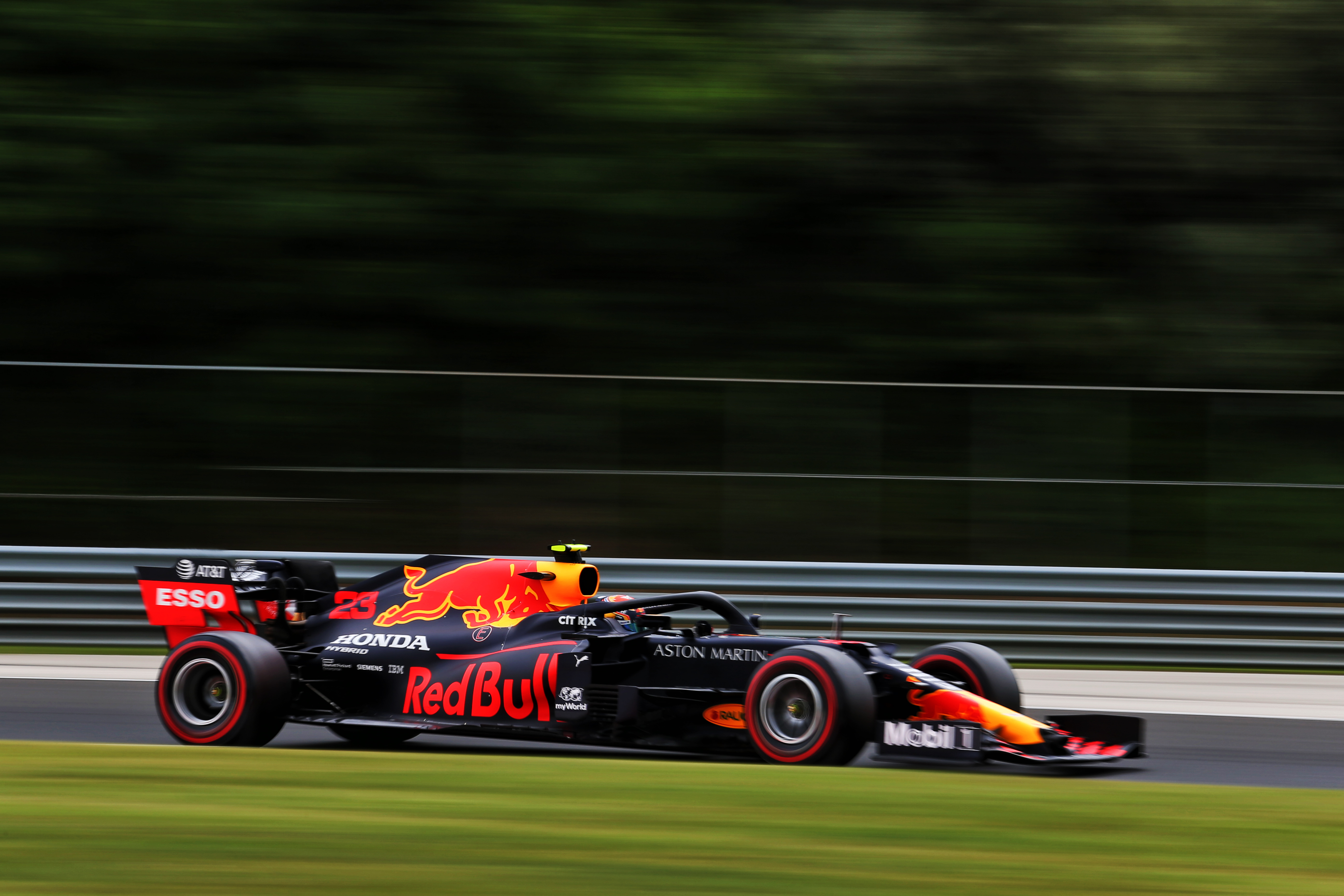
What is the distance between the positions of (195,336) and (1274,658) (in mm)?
10093

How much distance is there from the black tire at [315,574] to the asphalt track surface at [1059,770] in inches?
32.7

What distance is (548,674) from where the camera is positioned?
9133mm

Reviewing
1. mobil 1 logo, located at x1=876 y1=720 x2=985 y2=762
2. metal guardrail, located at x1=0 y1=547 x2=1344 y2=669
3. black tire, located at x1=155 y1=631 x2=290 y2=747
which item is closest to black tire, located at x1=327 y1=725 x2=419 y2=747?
black tire, located at x1=155 y1=631 x2=290 y2=747

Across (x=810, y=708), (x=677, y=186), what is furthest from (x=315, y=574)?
(x=677, y=186)

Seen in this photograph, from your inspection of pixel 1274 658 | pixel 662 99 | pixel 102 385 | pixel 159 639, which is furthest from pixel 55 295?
pixel 1274 658

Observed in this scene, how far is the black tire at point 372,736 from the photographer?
31.5ft

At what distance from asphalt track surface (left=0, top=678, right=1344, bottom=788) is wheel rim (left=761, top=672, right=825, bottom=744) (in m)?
0.47

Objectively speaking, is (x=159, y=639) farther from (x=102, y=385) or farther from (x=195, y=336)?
(x=195, y=336)

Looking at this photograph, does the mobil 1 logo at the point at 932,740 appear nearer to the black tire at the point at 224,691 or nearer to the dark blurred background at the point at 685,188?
the black tire at the point at 224,691

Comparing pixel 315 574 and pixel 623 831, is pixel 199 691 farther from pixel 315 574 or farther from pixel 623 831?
pixel 623 831

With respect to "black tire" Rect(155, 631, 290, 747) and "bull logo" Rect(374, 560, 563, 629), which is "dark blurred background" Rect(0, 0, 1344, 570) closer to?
"bull logo" Rect(374, 560, 563, 629)

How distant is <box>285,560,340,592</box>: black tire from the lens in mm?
10281

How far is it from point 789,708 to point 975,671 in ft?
3.70

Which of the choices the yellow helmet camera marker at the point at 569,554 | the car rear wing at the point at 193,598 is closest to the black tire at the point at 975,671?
the yellow helmet camera marker at the point at 569,554
